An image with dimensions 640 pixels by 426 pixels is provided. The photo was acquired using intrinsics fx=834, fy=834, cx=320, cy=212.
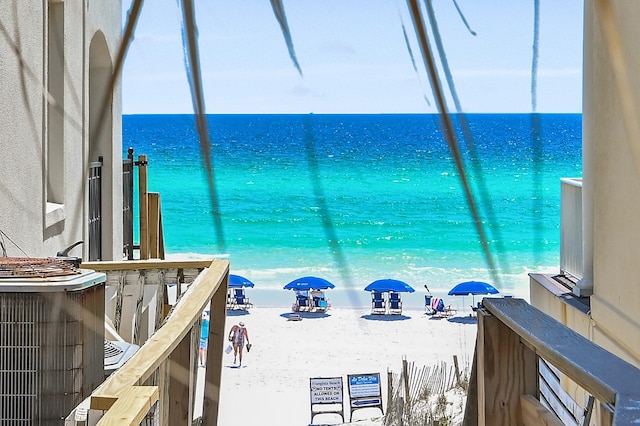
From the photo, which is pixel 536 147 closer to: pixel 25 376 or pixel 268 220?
pixel 268 220

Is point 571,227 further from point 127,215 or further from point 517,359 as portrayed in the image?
point 517,359

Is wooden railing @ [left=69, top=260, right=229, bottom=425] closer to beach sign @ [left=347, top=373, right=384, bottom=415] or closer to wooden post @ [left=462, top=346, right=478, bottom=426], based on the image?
wooden post @ [left=462, top=346, right=478, bottom=426]

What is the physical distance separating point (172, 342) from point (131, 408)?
0.34 meters

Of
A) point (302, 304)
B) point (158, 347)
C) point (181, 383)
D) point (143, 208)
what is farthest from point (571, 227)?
point (302, 304)

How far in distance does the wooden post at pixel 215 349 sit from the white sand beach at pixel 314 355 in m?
7.21

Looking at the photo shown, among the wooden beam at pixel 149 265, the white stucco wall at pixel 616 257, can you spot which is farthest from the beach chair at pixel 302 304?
the wooden beam at pixel 149 265

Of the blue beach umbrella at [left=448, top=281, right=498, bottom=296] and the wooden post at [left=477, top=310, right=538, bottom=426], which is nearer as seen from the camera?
the blue beach umbrella at [left=448, top=281, right=498, bottom=296]

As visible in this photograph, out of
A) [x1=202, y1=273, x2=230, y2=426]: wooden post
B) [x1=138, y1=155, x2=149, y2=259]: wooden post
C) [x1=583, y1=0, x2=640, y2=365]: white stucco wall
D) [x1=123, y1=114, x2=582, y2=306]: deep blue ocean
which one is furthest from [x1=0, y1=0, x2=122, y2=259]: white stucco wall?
[x1=138, y1=155, x2=149, y2=259]: wooden post

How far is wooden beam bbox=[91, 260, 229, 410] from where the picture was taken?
3.88 feet

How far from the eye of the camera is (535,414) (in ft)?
4.22

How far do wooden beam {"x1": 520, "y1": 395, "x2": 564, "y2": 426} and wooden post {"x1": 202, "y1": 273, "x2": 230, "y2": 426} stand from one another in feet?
3.74

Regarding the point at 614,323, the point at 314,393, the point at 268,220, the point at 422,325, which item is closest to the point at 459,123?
the point at 268,220

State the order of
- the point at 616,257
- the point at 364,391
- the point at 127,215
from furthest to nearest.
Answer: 1. the point at 364,391
2. the point at 127,215
3. the point at 616,257

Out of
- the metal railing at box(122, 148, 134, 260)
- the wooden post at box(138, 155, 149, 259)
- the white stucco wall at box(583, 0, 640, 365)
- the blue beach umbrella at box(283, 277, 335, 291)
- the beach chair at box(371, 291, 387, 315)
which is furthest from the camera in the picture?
the blue beach umbrella at box(283, 277, 335, 291)
